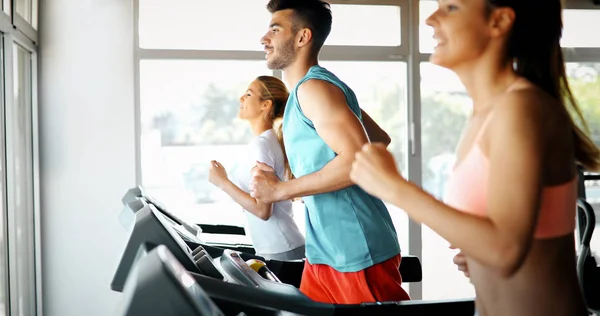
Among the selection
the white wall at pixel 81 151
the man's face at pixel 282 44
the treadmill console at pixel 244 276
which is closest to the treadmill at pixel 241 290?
the treadmill console at pixel 244 276

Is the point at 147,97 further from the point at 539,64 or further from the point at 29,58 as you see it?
the point at 539,64

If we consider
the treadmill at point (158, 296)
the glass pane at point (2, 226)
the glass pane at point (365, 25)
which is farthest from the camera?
the glass pane at point (365, 25)

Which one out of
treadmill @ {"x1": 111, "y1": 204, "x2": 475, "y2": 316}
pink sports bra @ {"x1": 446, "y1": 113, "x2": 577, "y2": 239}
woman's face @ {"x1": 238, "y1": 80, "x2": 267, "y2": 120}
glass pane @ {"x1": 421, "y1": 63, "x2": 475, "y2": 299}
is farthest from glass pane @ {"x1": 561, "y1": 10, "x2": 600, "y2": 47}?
pink sports bra @ {"x1": 446, "y1": 113, "x2": 577, "y2": 239}

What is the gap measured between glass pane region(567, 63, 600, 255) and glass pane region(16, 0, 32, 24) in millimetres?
4115

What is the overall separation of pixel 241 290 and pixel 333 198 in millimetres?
709

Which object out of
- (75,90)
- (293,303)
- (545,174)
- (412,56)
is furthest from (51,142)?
(545,174)

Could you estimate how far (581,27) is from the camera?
555cm


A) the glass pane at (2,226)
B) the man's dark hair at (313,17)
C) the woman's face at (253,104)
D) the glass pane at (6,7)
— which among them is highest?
the glass pane at (6,7)

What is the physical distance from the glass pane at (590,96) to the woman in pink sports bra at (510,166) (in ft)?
15.8

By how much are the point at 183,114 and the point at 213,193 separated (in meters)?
0.63

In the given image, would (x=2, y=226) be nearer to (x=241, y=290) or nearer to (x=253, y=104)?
(x=253, y=104)

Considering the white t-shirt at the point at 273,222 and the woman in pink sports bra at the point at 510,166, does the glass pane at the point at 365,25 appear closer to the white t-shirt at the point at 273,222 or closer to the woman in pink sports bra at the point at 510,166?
the white t-shirt at the point at 273,222

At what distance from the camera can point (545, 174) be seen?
965 millimetres

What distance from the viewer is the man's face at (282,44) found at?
82.7 inches
